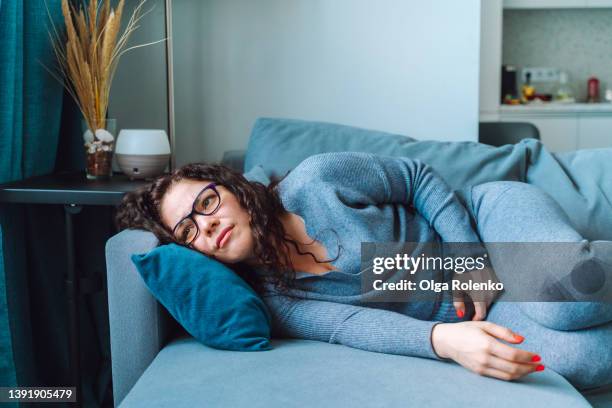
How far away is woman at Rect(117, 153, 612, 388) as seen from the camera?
129cm

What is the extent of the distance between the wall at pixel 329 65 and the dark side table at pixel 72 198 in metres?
0.80

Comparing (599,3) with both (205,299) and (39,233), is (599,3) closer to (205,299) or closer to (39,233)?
(39,233)

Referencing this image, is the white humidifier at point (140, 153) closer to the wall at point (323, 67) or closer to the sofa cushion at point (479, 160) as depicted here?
the sofa cushion at point (479, 160)

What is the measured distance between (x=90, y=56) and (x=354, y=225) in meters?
1.01

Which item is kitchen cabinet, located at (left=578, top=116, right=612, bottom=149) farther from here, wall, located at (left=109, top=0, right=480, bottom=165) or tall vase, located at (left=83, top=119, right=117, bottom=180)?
tall vase, located at (left=83, top=119, right=117, bottom=180)

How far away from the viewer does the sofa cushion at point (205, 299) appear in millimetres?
1329

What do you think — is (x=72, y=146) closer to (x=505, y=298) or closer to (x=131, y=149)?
(x=131, y=149)

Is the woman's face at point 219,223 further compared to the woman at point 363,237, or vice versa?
the woman's face at point 219,223

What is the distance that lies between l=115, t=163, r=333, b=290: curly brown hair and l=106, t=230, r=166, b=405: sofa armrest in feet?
0.28

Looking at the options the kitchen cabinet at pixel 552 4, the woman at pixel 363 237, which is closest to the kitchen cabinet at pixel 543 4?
the kitchen cabinet at pixel 552 4

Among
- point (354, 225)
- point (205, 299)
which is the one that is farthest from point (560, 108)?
point (205, 299)

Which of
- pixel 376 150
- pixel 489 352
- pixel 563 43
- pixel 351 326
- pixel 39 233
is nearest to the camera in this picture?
pixel 489 352

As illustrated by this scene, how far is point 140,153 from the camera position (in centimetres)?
201

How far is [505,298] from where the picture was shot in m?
1.45
